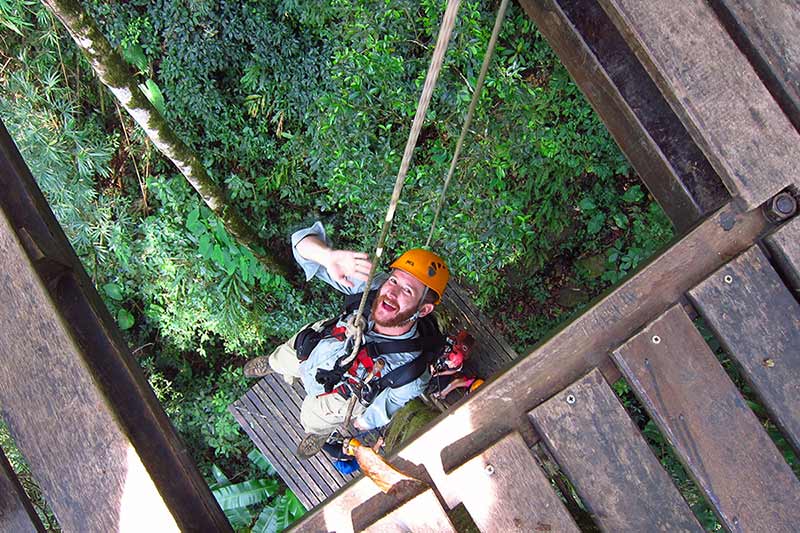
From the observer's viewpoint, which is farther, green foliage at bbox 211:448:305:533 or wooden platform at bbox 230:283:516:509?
green foliage at bbox 211:448:305:533

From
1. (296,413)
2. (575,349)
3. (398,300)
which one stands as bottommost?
(575,349)

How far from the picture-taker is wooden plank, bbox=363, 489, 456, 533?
7.25 ft

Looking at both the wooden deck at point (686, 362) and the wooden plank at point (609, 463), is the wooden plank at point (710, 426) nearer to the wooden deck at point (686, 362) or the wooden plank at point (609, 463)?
the wooden deck at point (686, 362)

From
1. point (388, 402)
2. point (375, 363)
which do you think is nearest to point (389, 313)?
point (375, 363)

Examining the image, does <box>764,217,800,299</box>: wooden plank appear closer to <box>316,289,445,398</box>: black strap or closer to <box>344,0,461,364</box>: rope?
<box>344,0,461,364</box>: rope

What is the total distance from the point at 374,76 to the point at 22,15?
3245mm

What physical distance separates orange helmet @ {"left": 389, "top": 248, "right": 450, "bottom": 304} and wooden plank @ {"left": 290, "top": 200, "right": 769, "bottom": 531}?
144 cm

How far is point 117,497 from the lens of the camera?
7.09ft

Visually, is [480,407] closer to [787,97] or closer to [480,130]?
[787,97]

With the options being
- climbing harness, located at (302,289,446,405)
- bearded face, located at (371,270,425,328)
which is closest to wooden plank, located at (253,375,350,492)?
climbing harness, located at (302,289,446,405)

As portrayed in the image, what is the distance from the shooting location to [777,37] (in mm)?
2080

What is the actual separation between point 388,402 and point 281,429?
1.36 metres

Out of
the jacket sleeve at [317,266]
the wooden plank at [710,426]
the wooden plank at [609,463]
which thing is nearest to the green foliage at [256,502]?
the jacket sleeve at [317,266]

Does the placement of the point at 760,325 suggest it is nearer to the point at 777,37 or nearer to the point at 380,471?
the point at 777,37
